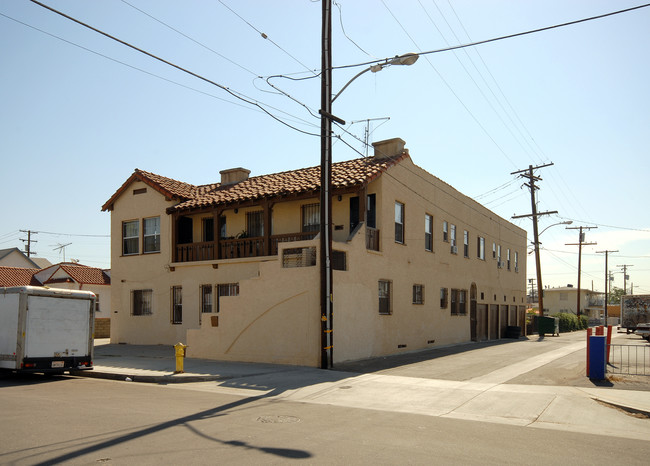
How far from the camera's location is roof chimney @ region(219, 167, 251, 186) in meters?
27.5

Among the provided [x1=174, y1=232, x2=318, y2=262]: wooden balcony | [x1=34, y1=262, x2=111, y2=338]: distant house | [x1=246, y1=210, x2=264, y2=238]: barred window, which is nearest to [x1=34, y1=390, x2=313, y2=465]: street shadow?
[x1=174, y1=232, x2=318, y2=262]: wooden balcony

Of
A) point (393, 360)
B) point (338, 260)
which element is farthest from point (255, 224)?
point (393, 360)

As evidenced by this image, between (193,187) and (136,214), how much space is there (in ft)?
10.9

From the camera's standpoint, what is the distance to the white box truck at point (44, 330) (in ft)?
46.2

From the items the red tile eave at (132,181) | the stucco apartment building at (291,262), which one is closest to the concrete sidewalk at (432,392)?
the stucco apartment building at (291,262)

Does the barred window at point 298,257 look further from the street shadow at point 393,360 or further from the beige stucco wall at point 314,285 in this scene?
the street shadow at point 393,360

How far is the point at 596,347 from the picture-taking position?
14203 millimetres

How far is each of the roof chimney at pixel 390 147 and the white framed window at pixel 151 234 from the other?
10.4 meters

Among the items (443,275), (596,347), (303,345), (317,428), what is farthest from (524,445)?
(443,275)

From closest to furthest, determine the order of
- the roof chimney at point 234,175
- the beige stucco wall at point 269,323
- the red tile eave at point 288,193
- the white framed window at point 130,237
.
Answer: the beige stucco wall at point 269,323 < the red tile eave at point 288,193 < the white framed window at point 130,237 < the roof chimney at point 234,175

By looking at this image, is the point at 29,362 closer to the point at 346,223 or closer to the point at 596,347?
the point at 346,223

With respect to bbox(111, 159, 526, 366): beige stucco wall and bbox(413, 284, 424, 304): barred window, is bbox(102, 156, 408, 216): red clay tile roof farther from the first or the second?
bbox(413, 284, 424, 304): barred window

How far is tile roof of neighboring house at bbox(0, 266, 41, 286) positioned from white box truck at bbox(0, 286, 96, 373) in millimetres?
29817

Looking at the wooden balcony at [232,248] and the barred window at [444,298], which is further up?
the wooden balcony at [232,248]
